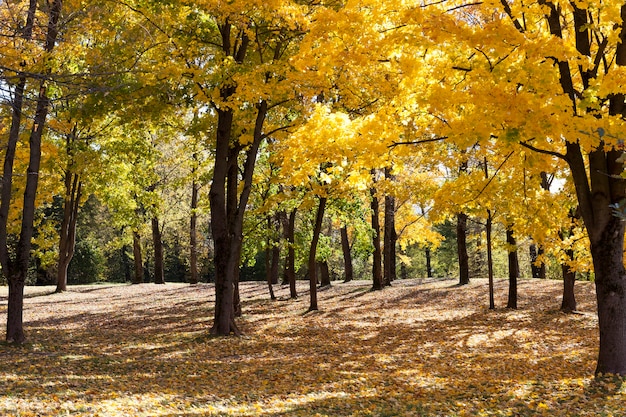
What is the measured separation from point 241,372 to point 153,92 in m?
6.21

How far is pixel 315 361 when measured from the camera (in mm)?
10719

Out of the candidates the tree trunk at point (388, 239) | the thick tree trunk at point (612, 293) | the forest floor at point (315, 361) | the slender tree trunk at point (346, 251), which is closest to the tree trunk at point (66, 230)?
the forest floor at point (315, 361)

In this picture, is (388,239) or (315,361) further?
(388,239)

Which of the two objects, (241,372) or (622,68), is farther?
(241,372)

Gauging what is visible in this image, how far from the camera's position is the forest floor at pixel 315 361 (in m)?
7.00

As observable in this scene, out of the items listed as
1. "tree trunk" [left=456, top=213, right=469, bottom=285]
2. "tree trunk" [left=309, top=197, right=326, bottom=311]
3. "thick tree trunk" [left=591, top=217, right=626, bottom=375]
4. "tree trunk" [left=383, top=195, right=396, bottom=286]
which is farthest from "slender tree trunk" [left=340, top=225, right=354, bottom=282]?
"thick tree trunk" [left=591, top=217, right=626, bottom=375]

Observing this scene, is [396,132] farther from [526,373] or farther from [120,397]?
[120,397]

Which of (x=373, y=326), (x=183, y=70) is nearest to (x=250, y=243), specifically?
(x=373, y=326)

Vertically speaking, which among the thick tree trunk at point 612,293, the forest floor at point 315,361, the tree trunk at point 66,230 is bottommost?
the forest floor at point 315,361

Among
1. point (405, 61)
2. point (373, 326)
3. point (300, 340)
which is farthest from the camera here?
Result: point (373, 326)

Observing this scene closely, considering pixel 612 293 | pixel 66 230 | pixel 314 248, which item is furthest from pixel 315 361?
pixel 66 230

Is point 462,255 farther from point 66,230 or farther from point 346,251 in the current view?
point 66,230

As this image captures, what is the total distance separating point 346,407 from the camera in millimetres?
7168

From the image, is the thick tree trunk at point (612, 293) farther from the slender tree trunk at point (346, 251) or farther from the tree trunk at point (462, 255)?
the slender tree trunk at point (346, 251)
